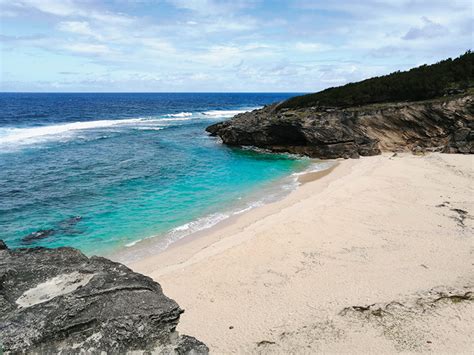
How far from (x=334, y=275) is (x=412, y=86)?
32569mm

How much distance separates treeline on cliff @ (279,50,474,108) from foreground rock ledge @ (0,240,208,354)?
37.7 metres

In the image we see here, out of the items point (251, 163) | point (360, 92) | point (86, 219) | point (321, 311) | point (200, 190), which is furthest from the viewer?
point (360, 92)

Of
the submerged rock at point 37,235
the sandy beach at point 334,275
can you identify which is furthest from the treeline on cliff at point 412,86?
the submerged rock at point 37,235

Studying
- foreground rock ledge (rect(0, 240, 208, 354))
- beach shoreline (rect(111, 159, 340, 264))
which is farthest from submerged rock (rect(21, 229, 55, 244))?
foreground rock ledge (rect(0, 240, 208, 354))

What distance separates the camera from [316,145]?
1385 inches

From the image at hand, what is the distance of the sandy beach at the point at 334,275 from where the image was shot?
914 centimetres

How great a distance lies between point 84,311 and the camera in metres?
6.27

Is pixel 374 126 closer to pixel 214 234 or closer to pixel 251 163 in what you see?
pixel 251 163

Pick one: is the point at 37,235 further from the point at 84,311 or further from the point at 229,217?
the point at 84,311

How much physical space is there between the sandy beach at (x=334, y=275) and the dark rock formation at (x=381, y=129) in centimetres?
1345

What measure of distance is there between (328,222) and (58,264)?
38.7 ft

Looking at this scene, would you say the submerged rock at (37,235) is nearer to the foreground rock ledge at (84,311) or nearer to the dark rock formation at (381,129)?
the foreground rock ledge at (84,311)

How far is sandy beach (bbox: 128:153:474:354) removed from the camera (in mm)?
9141

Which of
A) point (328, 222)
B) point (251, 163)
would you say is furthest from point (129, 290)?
point (251, 163)
